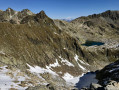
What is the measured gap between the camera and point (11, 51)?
138ft

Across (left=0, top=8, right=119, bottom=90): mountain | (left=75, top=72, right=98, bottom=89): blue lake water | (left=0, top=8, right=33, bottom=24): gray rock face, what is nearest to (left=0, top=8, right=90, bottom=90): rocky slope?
(left=0, top=8, right=119, bottom=90): mountain

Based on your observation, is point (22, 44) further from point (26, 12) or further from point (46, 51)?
point (26, 12)

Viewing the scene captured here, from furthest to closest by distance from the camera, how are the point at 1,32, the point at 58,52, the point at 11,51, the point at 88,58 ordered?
the point at 88,58 < the point at 58,52 < the point at 1,32 < the point at 11,51

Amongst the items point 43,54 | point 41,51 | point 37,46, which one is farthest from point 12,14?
point 43,54

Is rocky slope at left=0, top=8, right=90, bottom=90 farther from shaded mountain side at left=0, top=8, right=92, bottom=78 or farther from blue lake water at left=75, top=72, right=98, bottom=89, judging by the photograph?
blue lake water at left=75, top=72, right=98, bottom=89

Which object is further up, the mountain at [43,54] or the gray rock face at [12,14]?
the gray rock face at [12,14]

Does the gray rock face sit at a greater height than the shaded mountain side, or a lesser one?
greater

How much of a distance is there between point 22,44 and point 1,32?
8.76 m

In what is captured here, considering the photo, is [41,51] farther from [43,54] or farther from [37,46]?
[37,46]

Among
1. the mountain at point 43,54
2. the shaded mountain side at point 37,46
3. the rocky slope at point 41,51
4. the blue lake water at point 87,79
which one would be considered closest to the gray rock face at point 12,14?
the mountain at point 43,54

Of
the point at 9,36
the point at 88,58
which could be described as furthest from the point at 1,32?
the point at 88,58

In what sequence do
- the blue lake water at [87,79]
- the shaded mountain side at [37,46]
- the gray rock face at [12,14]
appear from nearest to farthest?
the shaded mountain side at [37,46], the blue lake water at [87,79], the gray rock face at [12,14]

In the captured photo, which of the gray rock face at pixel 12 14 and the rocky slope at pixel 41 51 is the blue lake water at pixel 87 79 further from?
the gray rock face at pixel 12 14

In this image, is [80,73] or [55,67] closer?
[55,67]
